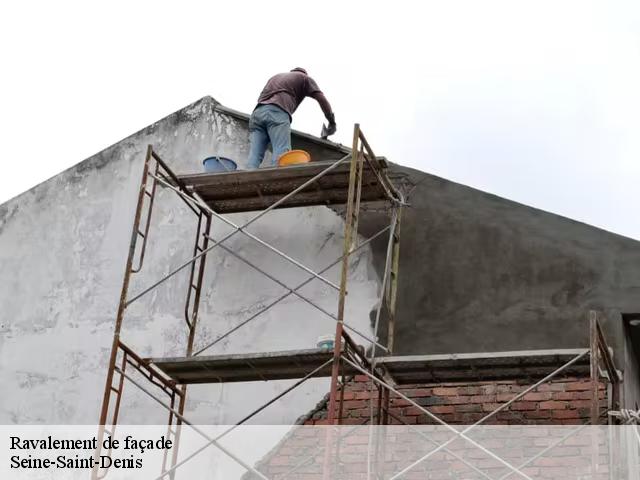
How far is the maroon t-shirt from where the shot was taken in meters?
11.4

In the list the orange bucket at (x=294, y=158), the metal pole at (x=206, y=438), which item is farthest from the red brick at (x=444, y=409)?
the orange bucket at (x=294, y=158)

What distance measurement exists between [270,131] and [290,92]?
15.8 inches

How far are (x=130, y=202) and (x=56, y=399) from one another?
198 centimetres

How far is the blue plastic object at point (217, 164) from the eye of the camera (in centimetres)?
1127

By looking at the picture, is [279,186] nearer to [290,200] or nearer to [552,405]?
[290,200]

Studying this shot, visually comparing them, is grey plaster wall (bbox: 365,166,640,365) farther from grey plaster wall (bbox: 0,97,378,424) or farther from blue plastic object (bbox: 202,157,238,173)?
blue plastic object (bbox: 202,157,238,173)

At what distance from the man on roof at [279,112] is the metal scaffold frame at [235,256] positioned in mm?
513

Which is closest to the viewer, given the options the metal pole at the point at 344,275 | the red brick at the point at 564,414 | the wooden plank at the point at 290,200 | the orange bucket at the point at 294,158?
the metal pole at the point at 344,275

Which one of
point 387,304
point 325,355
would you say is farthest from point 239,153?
point 325,355

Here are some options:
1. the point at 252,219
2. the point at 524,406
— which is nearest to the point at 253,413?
the point at 252,219

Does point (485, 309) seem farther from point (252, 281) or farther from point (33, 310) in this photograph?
point (33, 310)

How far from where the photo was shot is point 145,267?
11.7 metres

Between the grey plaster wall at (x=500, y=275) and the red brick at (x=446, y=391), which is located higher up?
the grey plaster wall at (x=500, y=275)

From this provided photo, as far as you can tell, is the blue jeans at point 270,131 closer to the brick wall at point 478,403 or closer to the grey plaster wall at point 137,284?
the grey plaster wall at point 137,284
